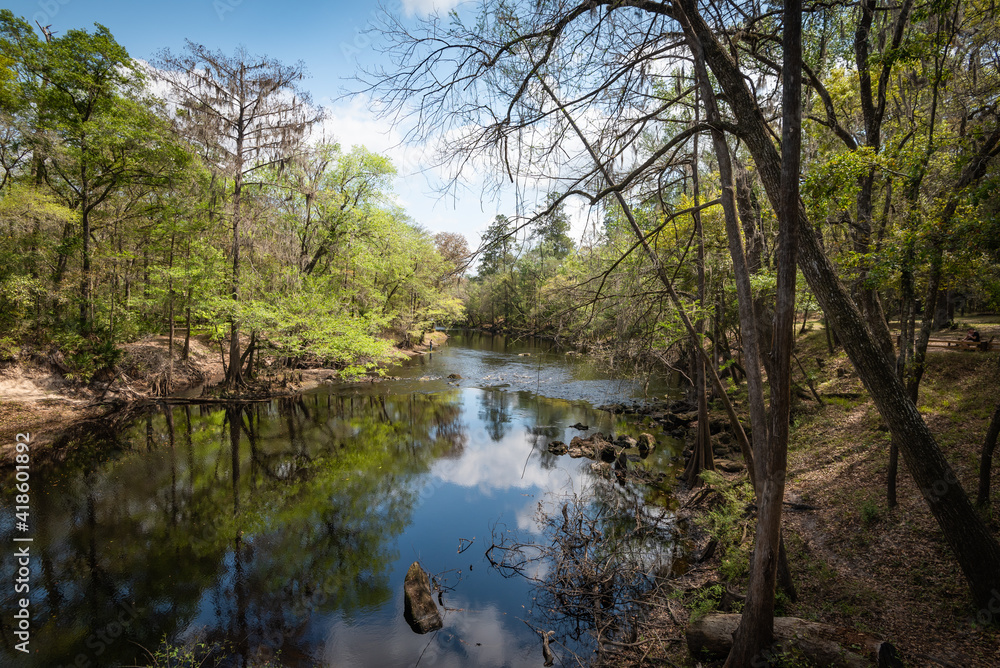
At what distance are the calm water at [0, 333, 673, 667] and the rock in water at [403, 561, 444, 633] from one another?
15 centimetres

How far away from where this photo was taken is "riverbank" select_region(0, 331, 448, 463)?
40.3ft

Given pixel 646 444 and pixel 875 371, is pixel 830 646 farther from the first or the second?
pixel 646 444

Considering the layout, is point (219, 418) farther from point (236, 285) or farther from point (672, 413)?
point (672, 413)

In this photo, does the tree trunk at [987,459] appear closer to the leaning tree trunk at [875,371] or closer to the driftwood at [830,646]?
the leaning tree trunk at [875,371]

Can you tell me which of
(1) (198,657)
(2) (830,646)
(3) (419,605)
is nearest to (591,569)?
(3) (419,605)

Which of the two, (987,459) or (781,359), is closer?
(781,359)

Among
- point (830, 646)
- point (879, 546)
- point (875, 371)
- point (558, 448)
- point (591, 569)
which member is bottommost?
point (558, 448)

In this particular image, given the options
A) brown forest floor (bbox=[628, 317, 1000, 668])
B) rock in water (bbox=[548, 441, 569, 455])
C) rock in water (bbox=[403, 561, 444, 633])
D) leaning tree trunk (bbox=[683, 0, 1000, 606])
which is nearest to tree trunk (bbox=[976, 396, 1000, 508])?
brown forest floor (bbox=[628, 317, 1000, 668])

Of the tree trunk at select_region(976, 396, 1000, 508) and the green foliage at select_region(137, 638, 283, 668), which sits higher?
the tree trunk at select_region(976, 396, 1000, 508)

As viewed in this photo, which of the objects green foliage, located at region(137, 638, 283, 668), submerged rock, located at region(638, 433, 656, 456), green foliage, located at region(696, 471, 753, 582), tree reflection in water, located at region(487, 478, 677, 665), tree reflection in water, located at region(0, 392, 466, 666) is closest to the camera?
green foliage, located at region(137, 638, 283, 668)

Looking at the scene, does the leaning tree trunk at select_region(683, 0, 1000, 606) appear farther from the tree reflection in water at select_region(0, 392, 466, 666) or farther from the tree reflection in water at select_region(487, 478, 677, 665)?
the tree reflection in water at select_region(0, 392, 466, 666)

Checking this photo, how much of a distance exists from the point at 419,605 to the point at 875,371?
21.4 ft

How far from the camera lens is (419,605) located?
6.18 metres

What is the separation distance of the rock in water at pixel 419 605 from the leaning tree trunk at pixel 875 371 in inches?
242
